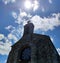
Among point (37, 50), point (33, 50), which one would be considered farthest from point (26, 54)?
point (37, 50)

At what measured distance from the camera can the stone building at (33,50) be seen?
78.8 ft

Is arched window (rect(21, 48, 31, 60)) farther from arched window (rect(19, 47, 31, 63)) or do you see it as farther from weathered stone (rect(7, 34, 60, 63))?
weathered stone (rect(7, 34, 60, 63))

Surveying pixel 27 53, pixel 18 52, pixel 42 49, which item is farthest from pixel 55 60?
pixel 18 52

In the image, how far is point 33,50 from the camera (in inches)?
1006

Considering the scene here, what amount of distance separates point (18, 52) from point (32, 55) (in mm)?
3847

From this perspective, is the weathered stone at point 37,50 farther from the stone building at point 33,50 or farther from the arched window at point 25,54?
the arched window at point 25,54

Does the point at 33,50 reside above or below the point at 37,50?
above

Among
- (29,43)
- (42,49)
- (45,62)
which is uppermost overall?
(29,43)

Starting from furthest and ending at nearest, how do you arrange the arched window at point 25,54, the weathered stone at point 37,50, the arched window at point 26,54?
the arched window at point 26,54 < the arched window at point 25,54 < the weathered stone at point 37,50

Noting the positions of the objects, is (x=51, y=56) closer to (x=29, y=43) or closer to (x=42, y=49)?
(x=42, y=49)

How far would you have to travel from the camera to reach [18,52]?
28.0 meters

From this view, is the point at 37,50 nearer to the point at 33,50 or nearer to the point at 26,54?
the point at 33,50

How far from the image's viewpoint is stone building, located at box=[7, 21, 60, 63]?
2403cm

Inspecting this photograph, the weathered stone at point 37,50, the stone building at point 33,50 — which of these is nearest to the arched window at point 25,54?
the stone building at point 33,50
